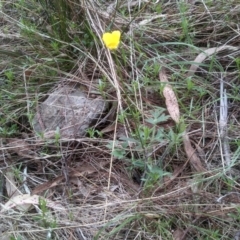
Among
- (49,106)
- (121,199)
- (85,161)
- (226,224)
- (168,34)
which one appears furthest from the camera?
(168,34)

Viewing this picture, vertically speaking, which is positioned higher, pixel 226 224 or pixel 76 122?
pixel 76 122

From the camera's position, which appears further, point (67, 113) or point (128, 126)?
point (67, 113)

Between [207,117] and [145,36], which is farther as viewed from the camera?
[145,36]

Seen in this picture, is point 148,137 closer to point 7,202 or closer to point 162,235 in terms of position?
point 162,235

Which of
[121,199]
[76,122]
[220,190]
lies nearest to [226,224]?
[220,190]
